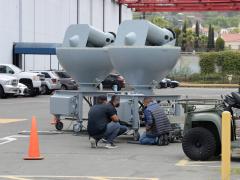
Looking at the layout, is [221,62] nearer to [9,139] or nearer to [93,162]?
[9,139]

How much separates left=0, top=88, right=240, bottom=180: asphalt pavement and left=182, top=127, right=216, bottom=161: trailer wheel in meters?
0.19

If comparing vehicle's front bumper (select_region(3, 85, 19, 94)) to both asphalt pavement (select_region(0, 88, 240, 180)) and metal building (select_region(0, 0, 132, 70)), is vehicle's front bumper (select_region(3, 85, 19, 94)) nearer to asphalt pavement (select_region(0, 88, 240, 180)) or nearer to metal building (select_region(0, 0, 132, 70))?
metal building (select_region(0, 0, 132, 70))

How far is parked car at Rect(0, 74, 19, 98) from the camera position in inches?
1499

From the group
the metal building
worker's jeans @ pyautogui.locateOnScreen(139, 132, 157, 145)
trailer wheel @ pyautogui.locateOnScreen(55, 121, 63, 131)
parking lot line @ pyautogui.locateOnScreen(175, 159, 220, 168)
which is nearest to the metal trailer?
trailer wheel @ pyautogui.locateOnScreen(55, 121, 63, 131)

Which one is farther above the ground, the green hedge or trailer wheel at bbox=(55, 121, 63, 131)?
the green hedge

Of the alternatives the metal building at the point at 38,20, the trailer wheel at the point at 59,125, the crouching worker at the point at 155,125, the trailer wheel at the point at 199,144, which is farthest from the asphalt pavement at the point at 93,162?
the metal building at the point at 38,20

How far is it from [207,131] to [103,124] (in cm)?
303

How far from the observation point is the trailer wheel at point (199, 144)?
13383 mm

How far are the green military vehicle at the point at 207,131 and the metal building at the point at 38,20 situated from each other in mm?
37081

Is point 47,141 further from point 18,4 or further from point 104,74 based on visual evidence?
point 18,4

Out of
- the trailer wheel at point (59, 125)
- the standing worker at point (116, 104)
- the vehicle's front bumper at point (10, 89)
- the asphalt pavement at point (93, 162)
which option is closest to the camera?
the asphalt pavement at point (93, 162)

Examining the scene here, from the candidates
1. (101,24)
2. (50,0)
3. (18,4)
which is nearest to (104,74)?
(18,4)

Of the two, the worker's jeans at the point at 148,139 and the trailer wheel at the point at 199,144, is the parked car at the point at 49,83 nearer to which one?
the worker's jeans at the point at 148,139

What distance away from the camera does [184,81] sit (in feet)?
254
